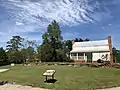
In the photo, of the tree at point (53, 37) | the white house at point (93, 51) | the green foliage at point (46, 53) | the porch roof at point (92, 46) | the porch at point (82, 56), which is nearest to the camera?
the white house at point (93, 51)

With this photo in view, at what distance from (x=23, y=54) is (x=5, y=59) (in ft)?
29.2

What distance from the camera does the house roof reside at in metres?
49.6

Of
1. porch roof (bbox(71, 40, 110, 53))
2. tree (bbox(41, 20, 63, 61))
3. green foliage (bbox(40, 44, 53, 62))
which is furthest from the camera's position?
tree (bbox(41, 20, 63, 61))

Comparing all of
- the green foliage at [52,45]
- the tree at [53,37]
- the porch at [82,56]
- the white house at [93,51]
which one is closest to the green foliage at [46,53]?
the green foliage at [52,45]

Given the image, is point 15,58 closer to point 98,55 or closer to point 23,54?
point 23,54

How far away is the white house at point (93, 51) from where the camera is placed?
47912mm

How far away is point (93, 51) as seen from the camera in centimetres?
4950

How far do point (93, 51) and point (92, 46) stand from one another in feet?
8.61

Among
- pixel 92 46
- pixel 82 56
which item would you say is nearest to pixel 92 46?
pixel 92 46

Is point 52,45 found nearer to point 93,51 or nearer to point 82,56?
point 82,56

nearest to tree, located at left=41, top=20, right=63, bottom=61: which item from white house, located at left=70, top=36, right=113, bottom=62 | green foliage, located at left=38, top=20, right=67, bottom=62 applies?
green foliage, located at left=38, top=20, right=67, bottom=62

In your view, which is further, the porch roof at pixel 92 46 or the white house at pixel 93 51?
the porch roof at pixel 92 46

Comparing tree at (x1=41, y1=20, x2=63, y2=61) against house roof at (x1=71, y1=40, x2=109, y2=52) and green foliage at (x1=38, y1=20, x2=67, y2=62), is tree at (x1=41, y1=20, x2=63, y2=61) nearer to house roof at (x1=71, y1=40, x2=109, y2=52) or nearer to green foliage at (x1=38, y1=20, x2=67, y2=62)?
green foliage at (x1=38, y1=20, x2=67, y2=62)

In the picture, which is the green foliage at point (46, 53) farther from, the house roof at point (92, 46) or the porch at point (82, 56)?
the house roof at point (92, 46)
